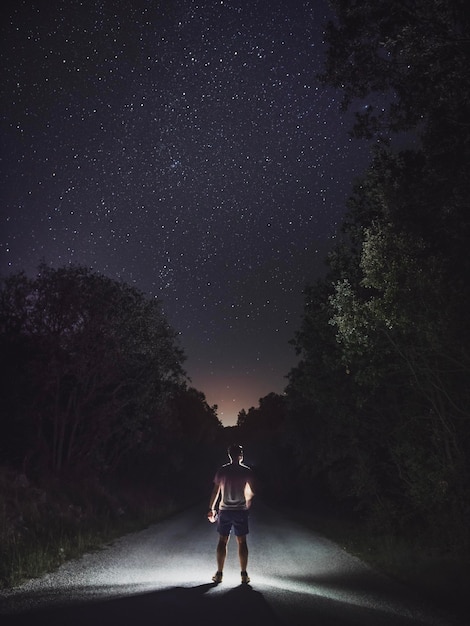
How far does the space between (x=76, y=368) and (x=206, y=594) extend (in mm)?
16490

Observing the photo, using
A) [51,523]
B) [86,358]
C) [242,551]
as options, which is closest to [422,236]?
[242,551]

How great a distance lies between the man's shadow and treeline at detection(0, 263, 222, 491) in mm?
13468

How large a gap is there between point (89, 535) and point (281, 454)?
199 ft

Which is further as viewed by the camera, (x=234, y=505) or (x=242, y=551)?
(x=234, y=505)

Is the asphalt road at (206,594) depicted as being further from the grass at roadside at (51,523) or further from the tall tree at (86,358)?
the tall tree at (86,358)

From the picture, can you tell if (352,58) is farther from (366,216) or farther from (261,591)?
(261,591)

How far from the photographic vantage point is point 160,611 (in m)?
5.62

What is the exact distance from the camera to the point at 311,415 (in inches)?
1471

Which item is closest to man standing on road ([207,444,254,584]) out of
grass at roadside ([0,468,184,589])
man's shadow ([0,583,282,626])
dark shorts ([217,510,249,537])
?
dark shorts ([217,510,249,537])

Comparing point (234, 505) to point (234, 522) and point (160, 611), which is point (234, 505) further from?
point (160, 611)

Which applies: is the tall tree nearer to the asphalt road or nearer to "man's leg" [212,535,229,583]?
the asphalt road

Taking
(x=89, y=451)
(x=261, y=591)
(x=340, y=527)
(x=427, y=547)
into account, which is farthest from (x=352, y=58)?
(x=89, y=451)

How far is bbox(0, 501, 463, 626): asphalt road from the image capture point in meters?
5.45

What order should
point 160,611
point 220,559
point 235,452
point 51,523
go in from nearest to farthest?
1. point 160,611
2. point 220,559
3. point 235,452
4. point 51,523
